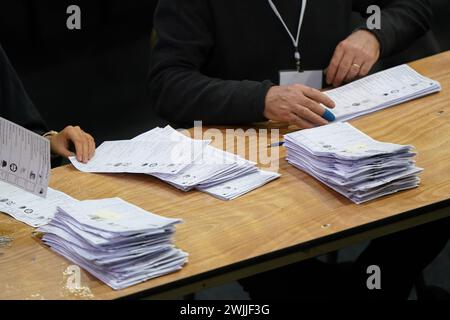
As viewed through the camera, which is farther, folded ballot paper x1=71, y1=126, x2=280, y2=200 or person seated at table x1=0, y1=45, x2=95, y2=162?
person seated at table x1=0, y1=45, x2=95, y2=162

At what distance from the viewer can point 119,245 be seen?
173cm

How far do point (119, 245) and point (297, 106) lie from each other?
2.76 ft

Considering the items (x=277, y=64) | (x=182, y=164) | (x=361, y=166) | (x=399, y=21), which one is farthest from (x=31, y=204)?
(x=399, y=21)

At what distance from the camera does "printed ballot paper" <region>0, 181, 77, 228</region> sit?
2018 millimetres

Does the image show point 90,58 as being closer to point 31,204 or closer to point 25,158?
point 31,204

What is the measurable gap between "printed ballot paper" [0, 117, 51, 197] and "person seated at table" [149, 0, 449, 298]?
71 cm

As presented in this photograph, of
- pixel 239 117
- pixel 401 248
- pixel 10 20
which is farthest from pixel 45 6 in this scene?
pixel 401 248

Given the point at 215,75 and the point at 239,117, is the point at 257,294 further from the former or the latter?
the point at 215,75

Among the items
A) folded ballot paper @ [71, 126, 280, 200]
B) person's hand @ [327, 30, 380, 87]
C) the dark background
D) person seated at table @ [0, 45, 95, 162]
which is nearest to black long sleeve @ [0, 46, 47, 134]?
person seated at table @ [0, 45, 95, 162]

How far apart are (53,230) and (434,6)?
4027 mm

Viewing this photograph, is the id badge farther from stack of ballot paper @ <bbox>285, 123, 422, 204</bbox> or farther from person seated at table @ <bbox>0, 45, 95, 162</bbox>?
person seated at table @ <bbox>0, 45, 95, 162</bbox>

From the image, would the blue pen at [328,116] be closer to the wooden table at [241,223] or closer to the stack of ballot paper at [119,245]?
the wooden table at [241,223]

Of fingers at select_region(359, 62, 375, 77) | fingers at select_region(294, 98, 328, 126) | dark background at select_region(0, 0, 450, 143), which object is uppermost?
fingers at select_region(359, 62, 375, 77)
